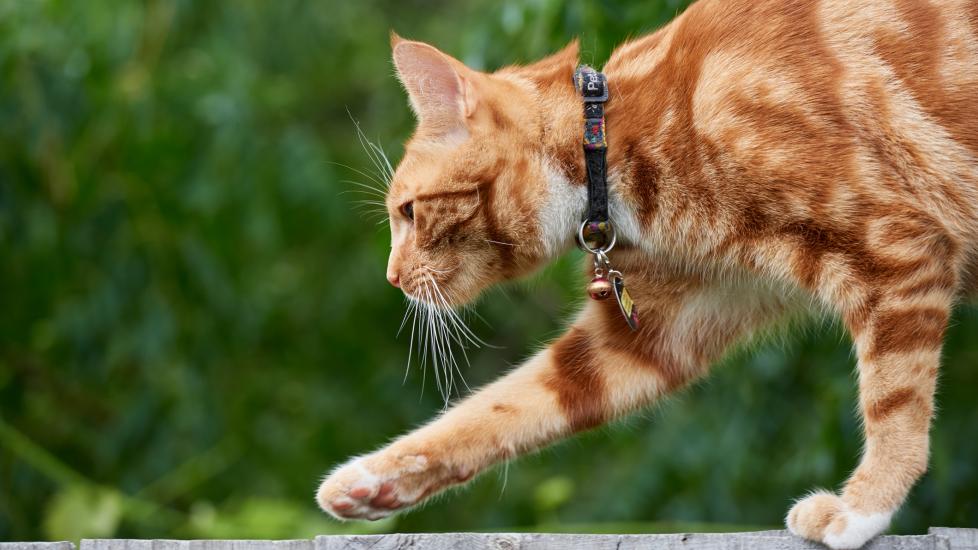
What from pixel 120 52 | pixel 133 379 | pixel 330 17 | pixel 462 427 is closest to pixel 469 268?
pixel 462 427

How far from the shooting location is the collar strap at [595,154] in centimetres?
250

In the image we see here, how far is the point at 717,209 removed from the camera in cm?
245

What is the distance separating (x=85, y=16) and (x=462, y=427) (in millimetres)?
2550

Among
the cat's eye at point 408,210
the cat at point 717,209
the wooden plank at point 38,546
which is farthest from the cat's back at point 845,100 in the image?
the wooden plank at point 38,546

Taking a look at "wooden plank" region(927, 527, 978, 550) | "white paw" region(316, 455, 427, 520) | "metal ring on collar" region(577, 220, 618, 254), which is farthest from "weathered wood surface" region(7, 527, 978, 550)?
"metal ring on collar" region(577, 220, 618, 254)

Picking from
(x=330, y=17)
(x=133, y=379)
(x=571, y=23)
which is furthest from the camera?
(x=330, y=17)

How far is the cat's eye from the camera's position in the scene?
2.70 m

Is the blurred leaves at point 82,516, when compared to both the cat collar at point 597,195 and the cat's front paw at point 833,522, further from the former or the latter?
the cat's front paw at point 833,522

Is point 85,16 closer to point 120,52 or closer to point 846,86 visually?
point 120,52

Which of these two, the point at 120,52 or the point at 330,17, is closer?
the point at 120,52

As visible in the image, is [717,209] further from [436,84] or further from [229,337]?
[229,337]

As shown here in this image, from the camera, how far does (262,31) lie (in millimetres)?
5648

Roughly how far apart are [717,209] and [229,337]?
282cm

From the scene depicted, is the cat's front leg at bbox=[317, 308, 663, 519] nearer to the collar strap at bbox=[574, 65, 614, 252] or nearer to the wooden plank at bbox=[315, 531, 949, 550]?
the collar strap at bbox=[574, 65, 614, 252]
